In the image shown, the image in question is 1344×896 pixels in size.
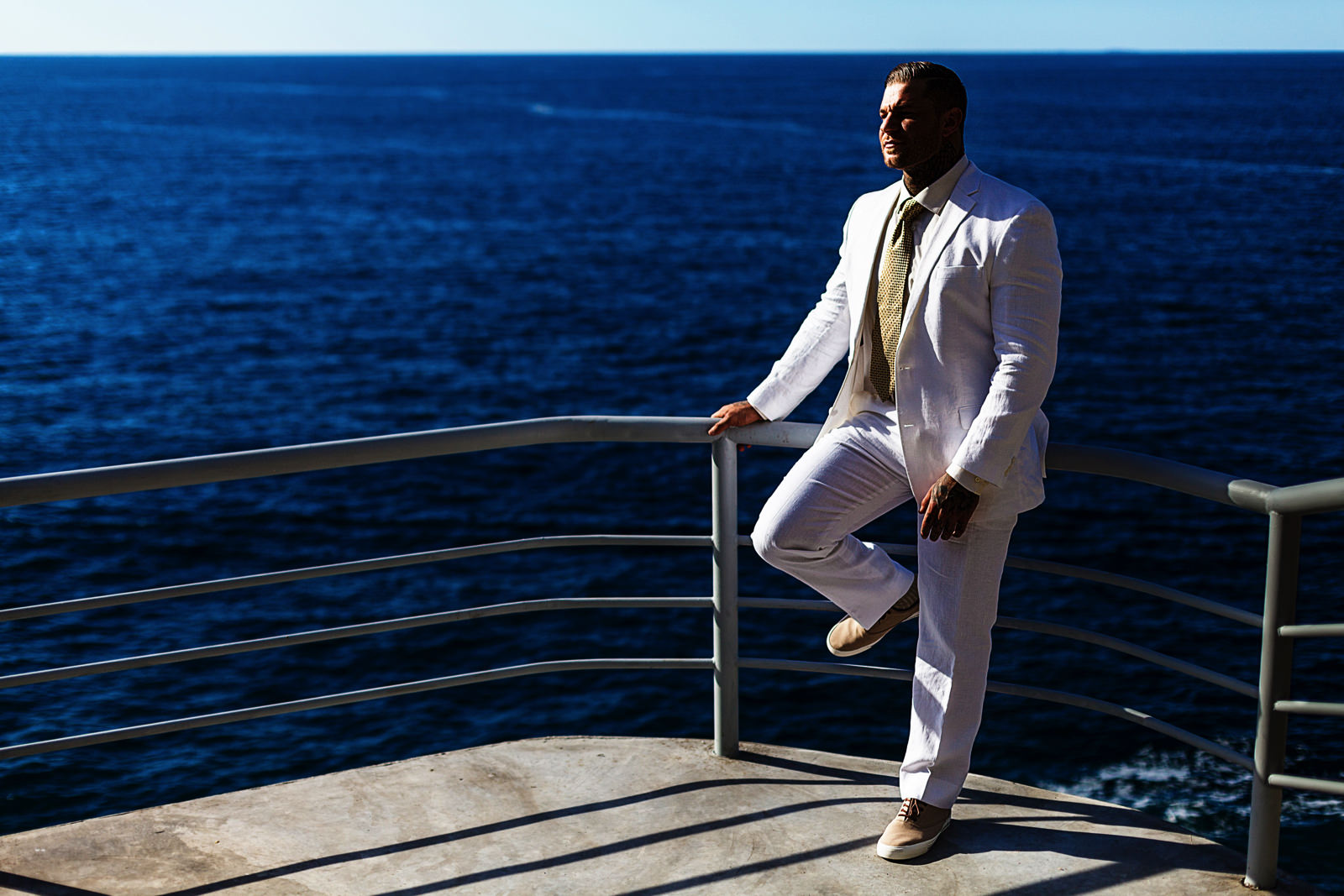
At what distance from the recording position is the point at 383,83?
655ft

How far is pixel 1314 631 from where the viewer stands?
3.12 meters

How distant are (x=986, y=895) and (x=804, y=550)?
998mm

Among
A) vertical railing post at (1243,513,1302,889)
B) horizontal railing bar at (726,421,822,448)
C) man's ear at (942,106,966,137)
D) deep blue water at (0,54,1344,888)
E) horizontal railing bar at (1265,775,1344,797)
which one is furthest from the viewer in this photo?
deep blue water at (0,54,1344,888)

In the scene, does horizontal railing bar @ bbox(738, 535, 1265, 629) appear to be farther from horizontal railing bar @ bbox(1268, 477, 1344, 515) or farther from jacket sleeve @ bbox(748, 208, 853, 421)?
jacket sleeve @ bbox(748, 208, 853, 421)

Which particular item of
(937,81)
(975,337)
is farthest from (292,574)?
(937,81)

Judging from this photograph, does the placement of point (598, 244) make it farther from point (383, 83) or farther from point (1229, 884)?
point (383, 83)

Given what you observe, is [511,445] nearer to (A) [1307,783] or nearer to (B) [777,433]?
Result: (B) [777,433]

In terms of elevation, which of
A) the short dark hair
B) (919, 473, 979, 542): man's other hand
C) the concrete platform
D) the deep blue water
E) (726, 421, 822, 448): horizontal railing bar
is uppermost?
the short dark hair

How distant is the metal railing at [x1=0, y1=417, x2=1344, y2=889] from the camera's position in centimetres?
328

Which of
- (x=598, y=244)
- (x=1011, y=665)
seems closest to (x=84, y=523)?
(x=1011, y=665)

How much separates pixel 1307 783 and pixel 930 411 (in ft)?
4.16

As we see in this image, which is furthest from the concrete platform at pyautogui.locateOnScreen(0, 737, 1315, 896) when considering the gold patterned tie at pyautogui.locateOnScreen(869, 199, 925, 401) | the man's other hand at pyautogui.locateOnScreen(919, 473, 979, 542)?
the gold patterned tie at pyautogui.locateOnScreen(869, 199, 925, 401)

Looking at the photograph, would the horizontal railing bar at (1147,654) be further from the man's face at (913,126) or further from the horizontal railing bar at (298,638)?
the man's face at (913,126)

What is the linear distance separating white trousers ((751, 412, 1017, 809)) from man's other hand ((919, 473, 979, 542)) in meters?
0.17
